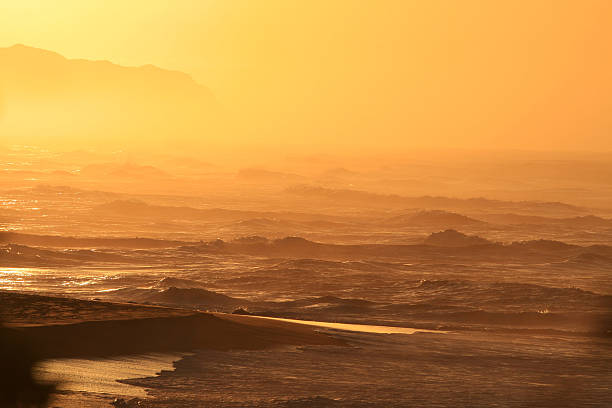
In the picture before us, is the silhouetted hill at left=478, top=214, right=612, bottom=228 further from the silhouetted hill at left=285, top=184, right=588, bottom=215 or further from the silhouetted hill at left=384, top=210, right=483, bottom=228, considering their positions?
the silhouetted hill at left=285, top=184, right=588, bottom=215

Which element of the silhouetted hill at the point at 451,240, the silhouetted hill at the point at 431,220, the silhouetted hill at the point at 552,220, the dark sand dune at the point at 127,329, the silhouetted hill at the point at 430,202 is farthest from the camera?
the silhouetted hill at the point at 430,202

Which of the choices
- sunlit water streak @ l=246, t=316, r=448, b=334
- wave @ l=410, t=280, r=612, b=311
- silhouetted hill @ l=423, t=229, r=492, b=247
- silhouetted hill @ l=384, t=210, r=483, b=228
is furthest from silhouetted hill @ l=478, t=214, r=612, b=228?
sunlit water streak @ l=246, t=316, r=448, b=334

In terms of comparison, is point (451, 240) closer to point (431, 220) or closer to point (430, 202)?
point (431, 220)

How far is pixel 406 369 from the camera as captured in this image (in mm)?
15469

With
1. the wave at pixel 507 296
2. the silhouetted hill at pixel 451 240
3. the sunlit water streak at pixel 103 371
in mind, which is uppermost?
the sunlit water streak at pixel 103 371

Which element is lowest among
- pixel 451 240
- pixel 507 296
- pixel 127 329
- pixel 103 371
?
pixel 507 296

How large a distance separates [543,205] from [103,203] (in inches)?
1424

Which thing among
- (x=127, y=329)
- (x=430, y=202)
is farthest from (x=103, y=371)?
(x=430, y=202)

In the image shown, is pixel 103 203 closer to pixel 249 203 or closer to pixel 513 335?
pixel 249 203

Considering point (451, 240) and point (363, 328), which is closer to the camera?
point (363, 328)

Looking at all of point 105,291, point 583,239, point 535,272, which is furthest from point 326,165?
point 105,291

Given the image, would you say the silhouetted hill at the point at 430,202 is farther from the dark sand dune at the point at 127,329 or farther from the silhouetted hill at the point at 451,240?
the dark sand dune at the point at 127,329

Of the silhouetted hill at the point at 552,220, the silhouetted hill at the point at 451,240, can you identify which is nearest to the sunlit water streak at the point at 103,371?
the silhouetted hill at the point at 451,240

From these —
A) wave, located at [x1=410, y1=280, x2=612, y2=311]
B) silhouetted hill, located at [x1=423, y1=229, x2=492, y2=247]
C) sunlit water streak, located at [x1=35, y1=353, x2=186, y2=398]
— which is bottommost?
wave, located at [x1=410, y1=280, x2=612, y2=311]
